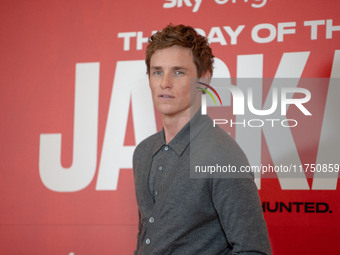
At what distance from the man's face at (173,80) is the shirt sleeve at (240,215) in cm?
34

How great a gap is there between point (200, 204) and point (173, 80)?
45 centimetres

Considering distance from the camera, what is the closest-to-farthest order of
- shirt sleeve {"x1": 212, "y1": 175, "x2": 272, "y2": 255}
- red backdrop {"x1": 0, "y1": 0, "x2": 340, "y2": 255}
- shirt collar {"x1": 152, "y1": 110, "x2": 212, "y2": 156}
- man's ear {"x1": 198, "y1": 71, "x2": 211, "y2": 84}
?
shirt sleeve {"x1": 212, "y1": 175, "x2": 272, "y2": 255}, shirt collar {"x1": 152, "y1": 110, "x2": 212, "y2": 156}, man's ear {"x1": 198, "y1": 71, "x2": 211, "y2": 84}, red backdrop {"x1": 0, "y1": 0, "x2": 340, "y2": 255}

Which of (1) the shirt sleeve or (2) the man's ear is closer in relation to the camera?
(1) the shirt sleeve

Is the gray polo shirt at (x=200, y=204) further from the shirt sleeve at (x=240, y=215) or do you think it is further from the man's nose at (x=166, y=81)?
the man's nose at (x=166, y=81)

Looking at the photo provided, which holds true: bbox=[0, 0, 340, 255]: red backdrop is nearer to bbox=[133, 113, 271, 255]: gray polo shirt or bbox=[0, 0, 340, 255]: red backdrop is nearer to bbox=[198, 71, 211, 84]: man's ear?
bbox=[198, 71, 211, 84]: man's ear

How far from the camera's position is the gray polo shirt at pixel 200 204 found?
1.19m

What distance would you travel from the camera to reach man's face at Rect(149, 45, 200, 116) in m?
1.44

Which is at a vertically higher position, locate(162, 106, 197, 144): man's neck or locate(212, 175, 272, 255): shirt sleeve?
locate(162, 106, 197, 144): man's neck

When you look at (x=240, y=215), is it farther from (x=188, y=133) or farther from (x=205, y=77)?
(x=205, y=77)

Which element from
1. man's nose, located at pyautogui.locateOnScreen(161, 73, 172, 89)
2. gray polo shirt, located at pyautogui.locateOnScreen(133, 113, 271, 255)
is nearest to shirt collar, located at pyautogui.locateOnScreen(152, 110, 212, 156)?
gray polo shirt, located at pyautogui.locateOnScreen(133, 113, 271, 255)

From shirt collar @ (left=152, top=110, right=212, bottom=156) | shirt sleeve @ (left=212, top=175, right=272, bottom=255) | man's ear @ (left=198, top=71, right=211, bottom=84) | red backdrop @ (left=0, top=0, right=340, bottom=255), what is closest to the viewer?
shirt sleeve @ (left=212, top=175, right=272, bottom=255)

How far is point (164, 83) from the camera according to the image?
4.73 ft

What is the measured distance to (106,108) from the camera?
2297 mm

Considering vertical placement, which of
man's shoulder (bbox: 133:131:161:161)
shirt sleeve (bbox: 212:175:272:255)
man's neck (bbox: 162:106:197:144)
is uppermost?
man's neck (bbox: 162:106:197:144)
